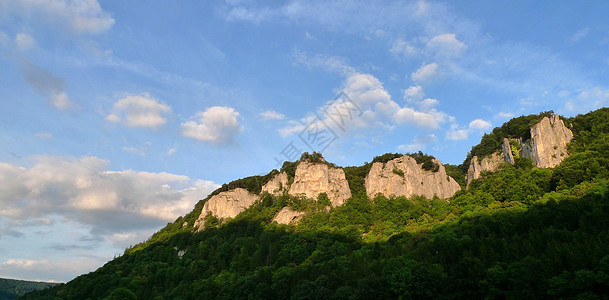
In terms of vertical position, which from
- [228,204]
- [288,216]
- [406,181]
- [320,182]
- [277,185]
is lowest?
[288,216]

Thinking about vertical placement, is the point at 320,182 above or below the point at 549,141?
below

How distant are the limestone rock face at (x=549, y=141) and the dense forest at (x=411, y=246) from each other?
234cm

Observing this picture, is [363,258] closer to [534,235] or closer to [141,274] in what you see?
[534,235]

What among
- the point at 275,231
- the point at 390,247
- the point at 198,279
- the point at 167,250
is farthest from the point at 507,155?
the point at 167,250

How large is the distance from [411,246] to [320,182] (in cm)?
4606

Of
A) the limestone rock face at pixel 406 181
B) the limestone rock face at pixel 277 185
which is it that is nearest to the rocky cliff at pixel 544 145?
the limestone rock face at pixel 406 181

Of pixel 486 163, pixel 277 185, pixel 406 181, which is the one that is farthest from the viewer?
pixel 277 185

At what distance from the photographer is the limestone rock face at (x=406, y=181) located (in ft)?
314

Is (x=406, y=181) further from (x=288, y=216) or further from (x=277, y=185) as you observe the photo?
(x=277, y=185)

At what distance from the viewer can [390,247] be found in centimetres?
5534

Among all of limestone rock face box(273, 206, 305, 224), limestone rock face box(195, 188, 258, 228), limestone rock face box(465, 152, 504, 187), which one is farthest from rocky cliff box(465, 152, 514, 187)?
limestone rock face box(195, 188, 258, 228)

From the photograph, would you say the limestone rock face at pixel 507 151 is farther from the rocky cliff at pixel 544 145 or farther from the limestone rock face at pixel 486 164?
the limestone rock face at pixel 486 164

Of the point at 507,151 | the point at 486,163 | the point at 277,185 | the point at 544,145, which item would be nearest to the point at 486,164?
the point at 486,163

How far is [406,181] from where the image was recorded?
96.7 m
